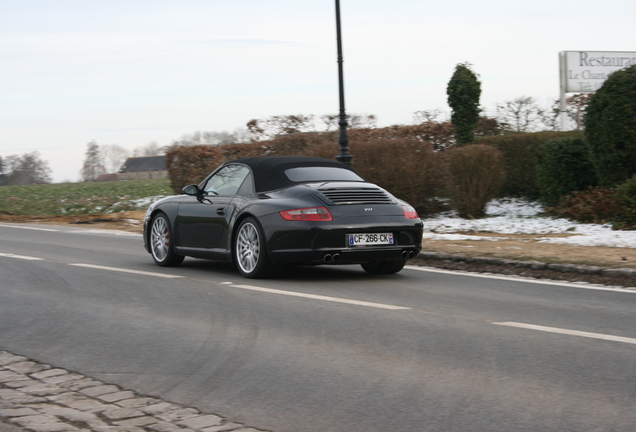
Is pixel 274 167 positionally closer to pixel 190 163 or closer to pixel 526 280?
pixel 526 280

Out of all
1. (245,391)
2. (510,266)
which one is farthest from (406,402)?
(510,266)

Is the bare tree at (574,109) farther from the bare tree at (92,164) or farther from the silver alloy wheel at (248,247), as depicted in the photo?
the bare tree at (92,164)

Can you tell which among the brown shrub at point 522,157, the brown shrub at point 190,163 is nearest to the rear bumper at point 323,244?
the brown shrub at point 522,157

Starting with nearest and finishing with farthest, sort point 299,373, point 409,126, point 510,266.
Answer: point 299,373, point 510,266, point 409,126

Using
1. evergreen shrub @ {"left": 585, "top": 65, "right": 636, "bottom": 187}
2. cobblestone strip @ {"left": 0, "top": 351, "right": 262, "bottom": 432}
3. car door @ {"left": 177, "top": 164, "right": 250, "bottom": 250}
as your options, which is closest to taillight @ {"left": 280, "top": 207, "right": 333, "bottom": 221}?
car door @ {"left": 177, "top": 164, "right": 250, "bottom": 250}

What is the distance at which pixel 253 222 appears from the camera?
9.84m

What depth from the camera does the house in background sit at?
525 feet

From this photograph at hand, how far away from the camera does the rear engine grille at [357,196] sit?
378 inches

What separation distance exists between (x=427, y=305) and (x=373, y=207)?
2010 mm

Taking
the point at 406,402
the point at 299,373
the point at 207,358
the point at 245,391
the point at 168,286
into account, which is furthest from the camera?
the point at 168,286

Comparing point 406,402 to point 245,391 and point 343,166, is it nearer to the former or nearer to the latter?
point 245,391

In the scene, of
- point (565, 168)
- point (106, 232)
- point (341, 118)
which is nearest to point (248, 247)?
point (341, 118)

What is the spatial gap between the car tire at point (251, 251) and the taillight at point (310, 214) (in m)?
0.44

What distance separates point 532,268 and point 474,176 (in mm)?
8761
